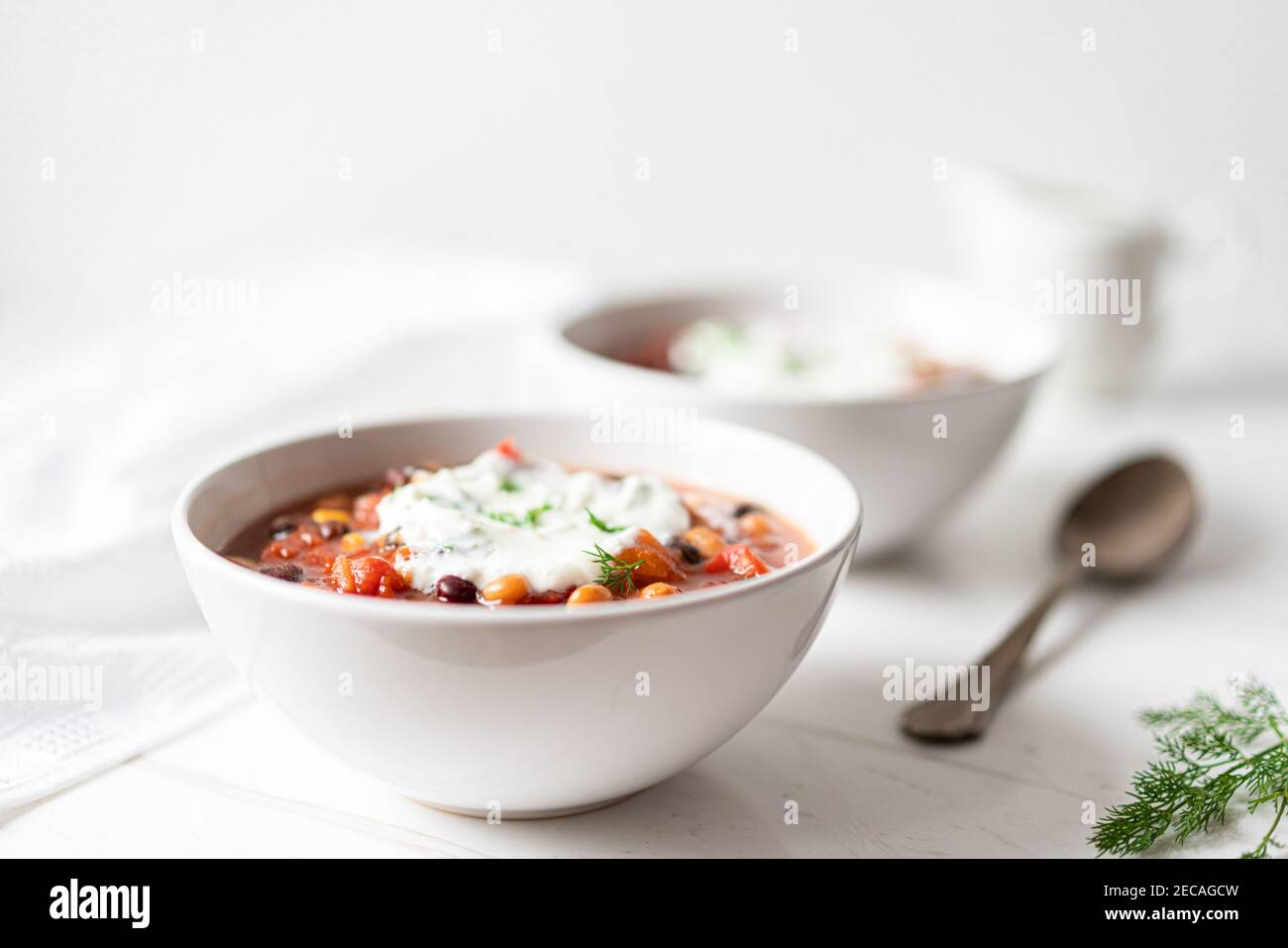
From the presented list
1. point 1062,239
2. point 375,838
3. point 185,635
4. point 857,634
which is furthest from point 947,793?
point 1062,239

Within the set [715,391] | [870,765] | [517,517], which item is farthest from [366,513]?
[870,765]

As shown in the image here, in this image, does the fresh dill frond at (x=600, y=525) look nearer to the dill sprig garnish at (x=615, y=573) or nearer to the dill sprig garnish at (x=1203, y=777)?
the dill sprig garnish at (x=615, y=573)

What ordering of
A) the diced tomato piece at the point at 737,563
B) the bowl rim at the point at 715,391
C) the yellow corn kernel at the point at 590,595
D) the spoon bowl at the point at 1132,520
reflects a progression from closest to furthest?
1. the yellow corn kernel at the point at 590,595
2. the diced tomato piece at the point at 737,563
3. the bowl rim at the point at 715,391
4. the spoon bowl at the point at 1132,520

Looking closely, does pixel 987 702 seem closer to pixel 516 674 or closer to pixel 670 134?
pixel 516 674

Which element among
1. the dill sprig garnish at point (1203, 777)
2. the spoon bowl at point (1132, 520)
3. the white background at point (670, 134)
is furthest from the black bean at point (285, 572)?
the white background at point (670, 134)

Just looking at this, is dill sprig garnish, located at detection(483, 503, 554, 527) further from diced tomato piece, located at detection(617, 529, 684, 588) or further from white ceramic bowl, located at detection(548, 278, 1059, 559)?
white ceramic bowl, located at detection(548, 278, 1059, 559)

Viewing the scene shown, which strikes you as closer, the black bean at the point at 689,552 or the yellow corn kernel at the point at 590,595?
the yellow corn kernel at the point at 590,595

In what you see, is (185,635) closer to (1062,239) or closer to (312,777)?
(312,777)
